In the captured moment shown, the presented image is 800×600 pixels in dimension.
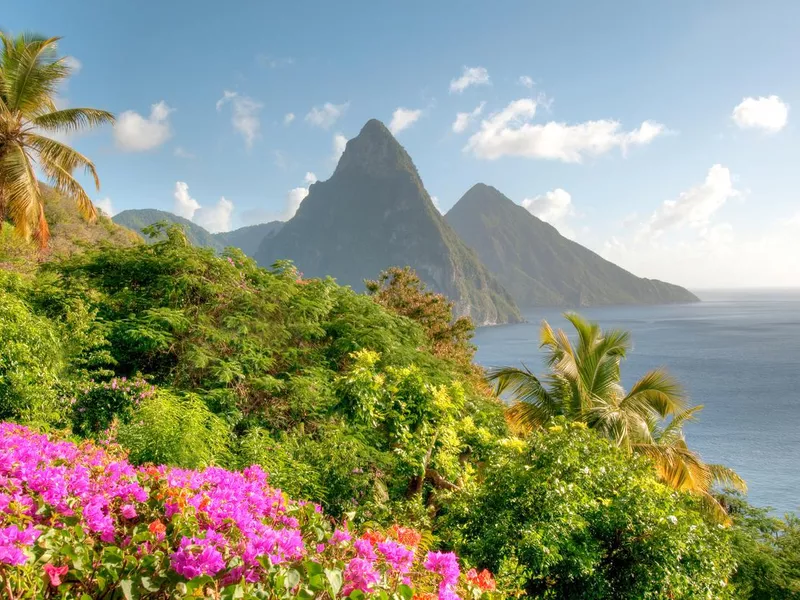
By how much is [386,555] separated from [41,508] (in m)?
1.62

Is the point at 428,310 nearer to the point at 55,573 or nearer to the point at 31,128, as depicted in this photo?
the point at 31,128

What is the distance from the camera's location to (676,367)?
58406mm

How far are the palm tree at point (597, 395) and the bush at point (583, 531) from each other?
14.0ft

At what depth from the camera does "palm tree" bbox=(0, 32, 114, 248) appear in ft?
27.1

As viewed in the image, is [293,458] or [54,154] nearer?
[293,458]

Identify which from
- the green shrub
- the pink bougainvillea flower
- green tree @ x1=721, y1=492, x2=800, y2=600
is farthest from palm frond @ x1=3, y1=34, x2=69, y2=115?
green tree @ x1=721, y1=492, x2=800, y2=600

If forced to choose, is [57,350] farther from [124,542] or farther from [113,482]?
[124,542]

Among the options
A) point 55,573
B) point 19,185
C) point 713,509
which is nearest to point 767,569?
point 713,509

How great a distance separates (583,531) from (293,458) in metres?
3.37

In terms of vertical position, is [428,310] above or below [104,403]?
above

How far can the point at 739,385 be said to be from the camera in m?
48.3

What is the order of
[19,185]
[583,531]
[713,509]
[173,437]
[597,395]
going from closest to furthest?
[583,531] → [173,437] → [19,185] → [597,395] → [713,509]

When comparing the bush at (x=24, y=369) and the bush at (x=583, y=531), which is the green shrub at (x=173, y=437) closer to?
the bush at (x=24, y=369)

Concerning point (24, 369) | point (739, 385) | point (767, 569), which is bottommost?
point (739, 385)
